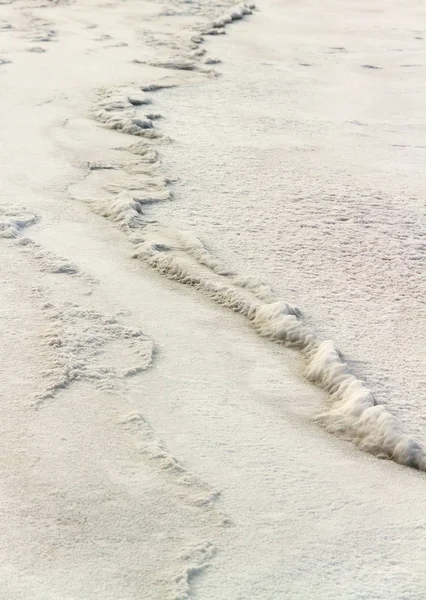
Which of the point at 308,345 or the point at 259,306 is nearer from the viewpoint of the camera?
the point at 308,345

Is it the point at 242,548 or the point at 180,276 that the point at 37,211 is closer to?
the point at 180,276

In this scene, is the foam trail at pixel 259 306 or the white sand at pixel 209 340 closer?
the white sand at pixel 209 340

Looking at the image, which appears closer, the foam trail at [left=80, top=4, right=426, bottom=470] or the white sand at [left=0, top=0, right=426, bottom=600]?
the white sand at [left=0, top=0, right=426, bottom=600]

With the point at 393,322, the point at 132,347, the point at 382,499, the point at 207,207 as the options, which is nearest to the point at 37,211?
the point at 207,207

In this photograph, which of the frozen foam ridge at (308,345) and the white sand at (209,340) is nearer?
the white sand at (209,340)

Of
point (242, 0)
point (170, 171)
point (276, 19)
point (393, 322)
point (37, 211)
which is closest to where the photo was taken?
point (393, 322)

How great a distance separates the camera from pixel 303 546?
1.17 meters

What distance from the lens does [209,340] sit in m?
1.67

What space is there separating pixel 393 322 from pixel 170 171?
914 mm

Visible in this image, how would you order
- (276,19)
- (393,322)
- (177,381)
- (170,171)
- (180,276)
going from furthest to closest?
(276,19)
(170,171)
(180,276)
(393,322)
(177,381)

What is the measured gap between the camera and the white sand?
1162mm

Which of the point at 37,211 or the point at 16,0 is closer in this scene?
the point at 37,211

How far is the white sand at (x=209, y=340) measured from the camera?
1162 millimetres

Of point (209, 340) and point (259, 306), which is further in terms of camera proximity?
point (259, 306)
